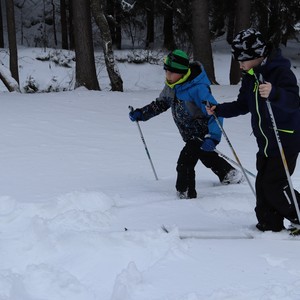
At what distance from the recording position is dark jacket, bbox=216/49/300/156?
3.27 metres

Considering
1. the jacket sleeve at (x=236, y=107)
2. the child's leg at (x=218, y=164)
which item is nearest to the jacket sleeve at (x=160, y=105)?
the child's leg at (x=218, y=164)

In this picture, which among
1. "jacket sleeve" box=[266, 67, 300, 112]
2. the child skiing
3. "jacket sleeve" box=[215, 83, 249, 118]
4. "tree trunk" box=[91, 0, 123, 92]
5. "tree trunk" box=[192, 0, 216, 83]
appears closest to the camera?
"jacket sleeve" box=[266, 67, 300, 112]

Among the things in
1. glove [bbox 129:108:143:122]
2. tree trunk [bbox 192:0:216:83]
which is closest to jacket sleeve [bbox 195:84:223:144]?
glove [bbox 129:108:143:122]

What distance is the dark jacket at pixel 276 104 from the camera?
327 centimetres

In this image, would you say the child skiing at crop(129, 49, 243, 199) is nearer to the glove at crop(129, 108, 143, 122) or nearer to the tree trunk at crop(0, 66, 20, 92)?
the glove at crop(129, 108, 143, 122)

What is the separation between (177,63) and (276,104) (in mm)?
1455

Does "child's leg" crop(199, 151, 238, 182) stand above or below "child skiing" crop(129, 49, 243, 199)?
below

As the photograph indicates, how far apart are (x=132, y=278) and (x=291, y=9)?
17289 millimetres

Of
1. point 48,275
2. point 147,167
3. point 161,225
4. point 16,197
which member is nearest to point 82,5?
point 147,167

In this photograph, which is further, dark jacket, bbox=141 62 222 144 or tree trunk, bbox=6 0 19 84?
tree trunk, bbox=6 0 19 84

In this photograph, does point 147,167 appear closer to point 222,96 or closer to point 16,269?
point 16,269

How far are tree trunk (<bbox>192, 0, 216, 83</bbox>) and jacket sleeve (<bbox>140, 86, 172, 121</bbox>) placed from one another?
9156mm

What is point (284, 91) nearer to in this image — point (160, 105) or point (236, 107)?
point (236, 107)

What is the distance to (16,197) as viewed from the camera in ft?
14.6
